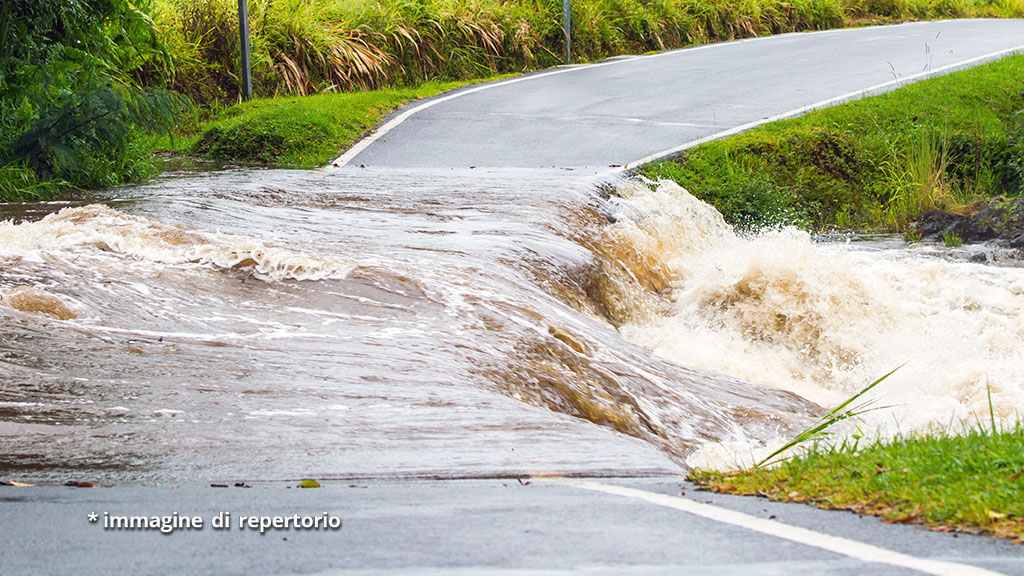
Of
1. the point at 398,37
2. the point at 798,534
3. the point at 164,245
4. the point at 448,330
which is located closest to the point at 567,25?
the point at 398,37

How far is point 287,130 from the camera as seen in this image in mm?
12180

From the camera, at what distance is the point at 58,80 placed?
952 centimetres

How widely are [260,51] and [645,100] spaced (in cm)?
574

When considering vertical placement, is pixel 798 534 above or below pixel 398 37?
below

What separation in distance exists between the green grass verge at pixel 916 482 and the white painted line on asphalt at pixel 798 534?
0.29 meters

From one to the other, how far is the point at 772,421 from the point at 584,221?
3.84 meters

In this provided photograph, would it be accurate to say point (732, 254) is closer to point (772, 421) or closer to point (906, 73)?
point (772, 421)

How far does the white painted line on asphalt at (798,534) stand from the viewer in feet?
8.36

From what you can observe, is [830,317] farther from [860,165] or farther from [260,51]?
[260,51]

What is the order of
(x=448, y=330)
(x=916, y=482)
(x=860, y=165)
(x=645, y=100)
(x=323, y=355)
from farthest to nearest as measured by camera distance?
(x=645, y=100), (x=860, y=165), (x=448, y=330), (x=323, y=355), (x=916, y=482)

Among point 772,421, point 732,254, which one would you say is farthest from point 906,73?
point 772,421

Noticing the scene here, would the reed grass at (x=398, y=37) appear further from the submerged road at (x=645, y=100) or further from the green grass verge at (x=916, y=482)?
the green grass verge at (x=916, y=482)

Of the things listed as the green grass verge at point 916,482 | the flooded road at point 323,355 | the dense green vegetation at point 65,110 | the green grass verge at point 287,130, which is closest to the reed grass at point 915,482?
the green grass verge at point 916,482

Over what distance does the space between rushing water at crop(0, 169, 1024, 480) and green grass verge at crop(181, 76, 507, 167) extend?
1238 millimetres
